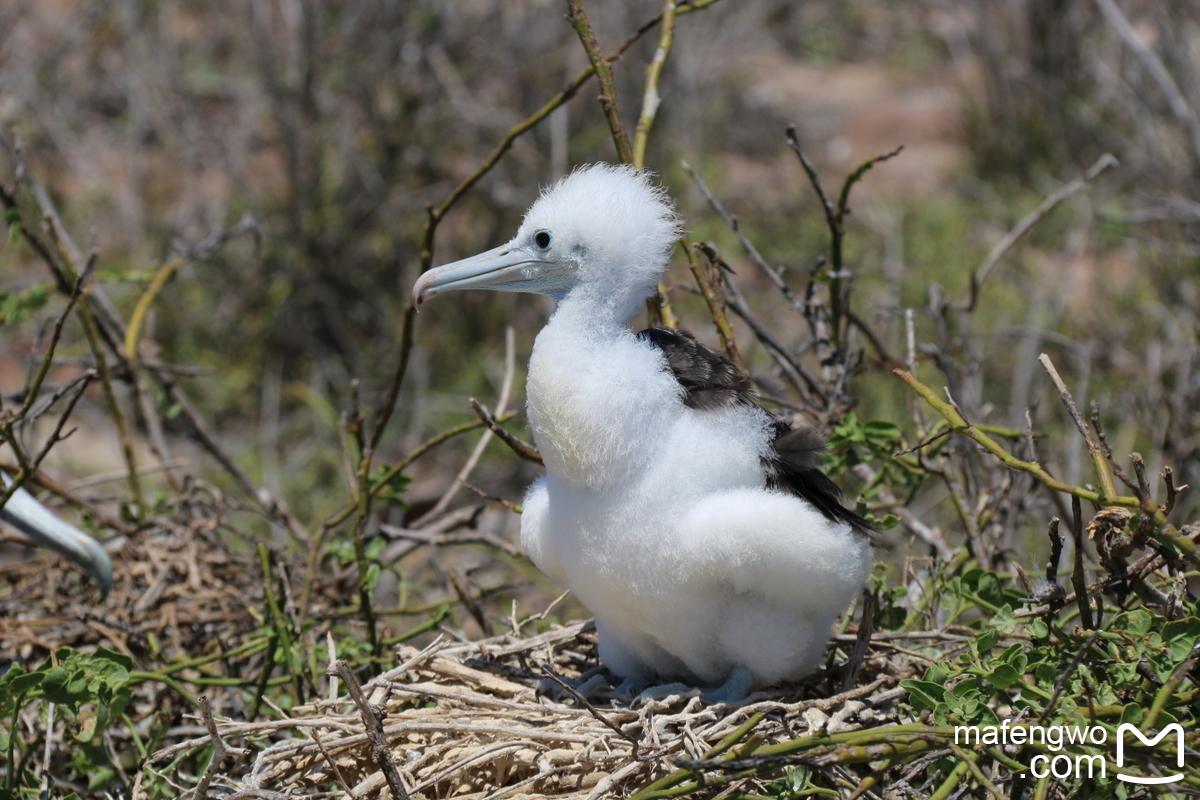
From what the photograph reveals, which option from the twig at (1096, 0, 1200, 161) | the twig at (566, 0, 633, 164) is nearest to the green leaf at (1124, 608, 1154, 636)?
the twig at (566, 0, 633, 164)

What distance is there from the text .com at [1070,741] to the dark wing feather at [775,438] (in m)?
0.44

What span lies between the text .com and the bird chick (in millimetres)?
349

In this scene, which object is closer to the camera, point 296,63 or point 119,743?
point 119,743

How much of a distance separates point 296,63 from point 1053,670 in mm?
4635

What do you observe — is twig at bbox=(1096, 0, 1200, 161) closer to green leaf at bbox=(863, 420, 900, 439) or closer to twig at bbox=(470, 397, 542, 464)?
green leaf at bbox=(863, 420, 900, 439)

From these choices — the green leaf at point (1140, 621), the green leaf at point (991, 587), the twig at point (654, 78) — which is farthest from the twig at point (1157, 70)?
the green leaf at point (1140, 621)

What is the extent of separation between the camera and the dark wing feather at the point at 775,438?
1.94m

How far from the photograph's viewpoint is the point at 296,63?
533cm

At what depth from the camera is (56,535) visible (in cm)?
227

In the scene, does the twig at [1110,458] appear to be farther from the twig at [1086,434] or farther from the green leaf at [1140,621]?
the green leaf at [1140,621]

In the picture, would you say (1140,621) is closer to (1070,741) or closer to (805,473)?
(1070,741)

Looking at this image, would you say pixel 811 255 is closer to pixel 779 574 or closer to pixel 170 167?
pixel 170 167

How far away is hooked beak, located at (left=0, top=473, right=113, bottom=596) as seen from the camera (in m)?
2.27

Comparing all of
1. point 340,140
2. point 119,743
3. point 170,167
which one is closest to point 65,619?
point 119,743
